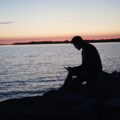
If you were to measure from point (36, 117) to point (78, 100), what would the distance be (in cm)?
133

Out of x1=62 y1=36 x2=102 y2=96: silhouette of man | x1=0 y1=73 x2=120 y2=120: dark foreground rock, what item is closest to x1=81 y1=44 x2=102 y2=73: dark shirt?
x1=62 y1=36 x2=102 y2=96: silhouette of man

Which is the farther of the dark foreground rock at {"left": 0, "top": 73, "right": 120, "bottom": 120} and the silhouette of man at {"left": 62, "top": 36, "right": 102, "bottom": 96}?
the silhouette of man at {"left": 62, "top": 36, "right": 102, "bottom": 96}

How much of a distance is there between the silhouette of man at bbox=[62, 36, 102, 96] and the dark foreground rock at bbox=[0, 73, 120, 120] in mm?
264

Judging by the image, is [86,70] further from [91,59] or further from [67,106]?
[67,106]

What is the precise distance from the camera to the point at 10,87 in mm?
36094

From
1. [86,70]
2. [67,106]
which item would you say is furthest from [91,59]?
[67,106]

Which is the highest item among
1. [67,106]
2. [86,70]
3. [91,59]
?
[91,59]

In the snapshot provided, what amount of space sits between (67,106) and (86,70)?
1.41m

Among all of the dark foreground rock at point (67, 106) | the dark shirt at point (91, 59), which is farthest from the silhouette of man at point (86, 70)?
the dark foreground rock at point (67, 106)

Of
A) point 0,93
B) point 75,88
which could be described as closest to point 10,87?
point 0,93

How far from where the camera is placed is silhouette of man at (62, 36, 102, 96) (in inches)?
360

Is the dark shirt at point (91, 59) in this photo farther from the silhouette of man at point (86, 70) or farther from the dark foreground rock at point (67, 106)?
the dark foreground rock at point (67, 106)

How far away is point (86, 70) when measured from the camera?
30.8 ft

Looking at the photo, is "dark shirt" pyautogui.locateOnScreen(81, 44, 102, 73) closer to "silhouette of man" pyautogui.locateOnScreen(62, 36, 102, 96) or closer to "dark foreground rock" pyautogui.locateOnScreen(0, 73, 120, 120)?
"silhouette of man" pyautogui.locateOnScreen(62, 36, 102, 96)
